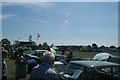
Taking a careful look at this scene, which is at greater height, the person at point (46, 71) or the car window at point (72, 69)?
the person at point (46, 71)

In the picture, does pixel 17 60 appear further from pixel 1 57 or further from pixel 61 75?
pixel 61 75

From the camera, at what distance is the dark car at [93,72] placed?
4988mm

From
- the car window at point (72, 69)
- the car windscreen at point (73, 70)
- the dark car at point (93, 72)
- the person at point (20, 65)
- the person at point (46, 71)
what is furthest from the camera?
the person at point (20, 65)

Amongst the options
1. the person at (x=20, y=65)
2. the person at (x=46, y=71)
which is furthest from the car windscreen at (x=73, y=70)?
the person at (x=20, y=65)

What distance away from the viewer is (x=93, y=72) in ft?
16.4

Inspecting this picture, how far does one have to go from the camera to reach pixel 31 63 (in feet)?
37.6

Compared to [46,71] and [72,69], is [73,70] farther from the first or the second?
[46,71]

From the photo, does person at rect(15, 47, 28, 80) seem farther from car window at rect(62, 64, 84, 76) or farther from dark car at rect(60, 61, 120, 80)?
dark car at rect(60, 61, 120, 80)

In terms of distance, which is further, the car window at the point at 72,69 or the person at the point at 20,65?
the person at the point at 20,65

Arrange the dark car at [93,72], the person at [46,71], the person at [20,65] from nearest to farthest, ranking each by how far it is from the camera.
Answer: the person at [46,71], the dark car at [93,72], the person at [20,65]

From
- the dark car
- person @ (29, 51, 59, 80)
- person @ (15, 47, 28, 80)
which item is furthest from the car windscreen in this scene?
person @ (15, 47, 28, 80)

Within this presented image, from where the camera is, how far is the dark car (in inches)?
196

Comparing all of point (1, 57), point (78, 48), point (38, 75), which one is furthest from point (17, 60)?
point (78, 48)

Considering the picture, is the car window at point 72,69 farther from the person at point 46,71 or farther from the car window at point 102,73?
the person at point 46,71
